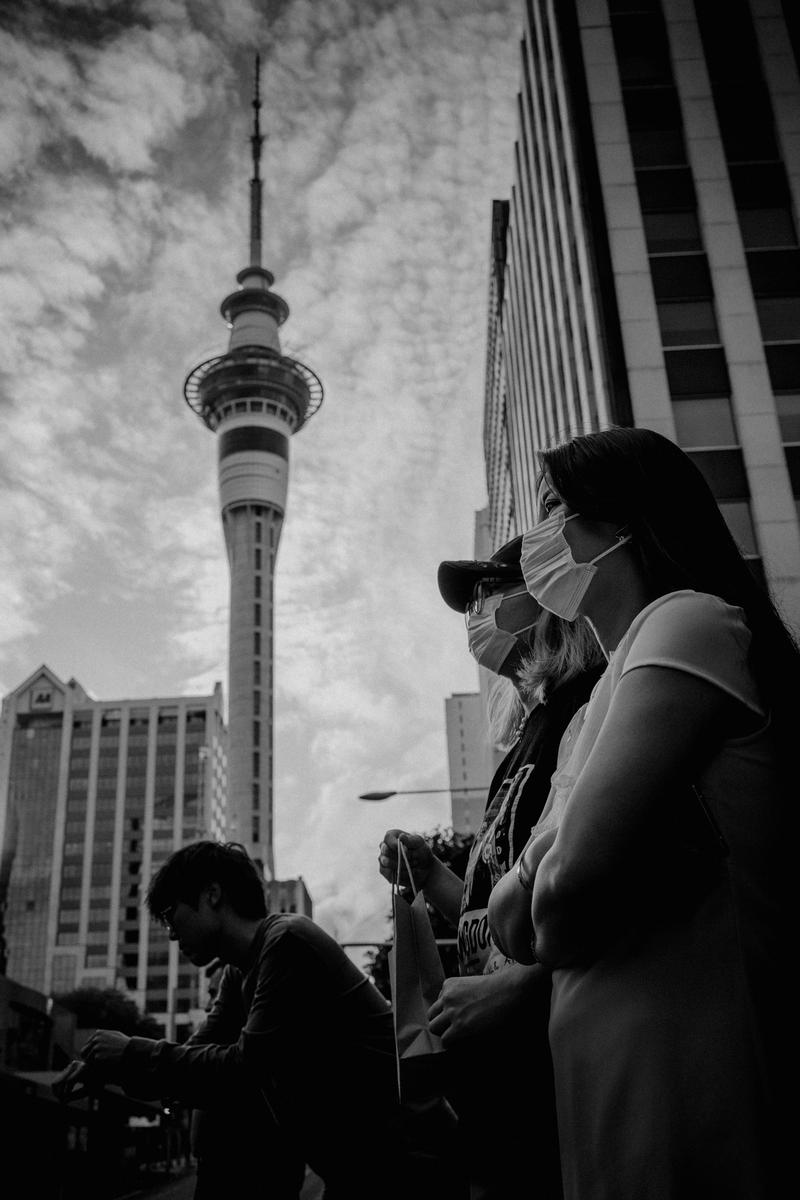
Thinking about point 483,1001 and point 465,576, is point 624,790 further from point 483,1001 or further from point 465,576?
point 465,576

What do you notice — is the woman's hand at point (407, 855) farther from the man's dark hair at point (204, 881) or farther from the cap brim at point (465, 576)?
the man's dark hair at point (204, 881)

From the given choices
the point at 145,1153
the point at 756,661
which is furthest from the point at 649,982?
the point at 145,1153

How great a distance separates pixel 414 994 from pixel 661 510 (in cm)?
120

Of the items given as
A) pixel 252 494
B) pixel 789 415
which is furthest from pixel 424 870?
pixel 252 494

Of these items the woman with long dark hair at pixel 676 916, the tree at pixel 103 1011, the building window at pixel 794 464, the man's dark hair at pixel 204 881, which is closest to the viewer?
the woman with long dark hair at pixel 676 916

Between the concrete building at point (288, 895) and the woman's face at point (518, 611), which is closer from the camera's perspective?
the woman's face at point (518, 611)

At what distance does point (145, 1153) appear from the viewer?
2831 cm

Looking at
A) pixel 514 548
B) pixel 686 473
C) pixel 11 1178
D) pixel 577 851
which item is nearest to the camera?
pixel 577 851

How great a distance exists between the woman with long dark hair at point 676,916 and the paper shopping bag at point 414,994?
595 millimetres

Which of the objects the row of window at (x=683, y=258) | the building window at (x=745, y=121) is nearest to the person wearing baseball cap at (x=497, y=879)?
the row of window at (x=683, y=258)

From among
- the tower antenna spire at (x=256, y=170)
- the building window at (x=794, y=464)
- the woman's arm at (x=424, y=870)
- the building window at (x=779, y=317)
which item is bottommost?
the woman's arm at (x=424, y=870)

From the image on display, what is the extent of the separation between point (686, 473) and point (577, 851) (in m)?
0.77

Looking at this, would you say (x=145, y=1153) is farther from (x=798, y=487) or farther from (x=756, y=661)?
(x=756, y=661)

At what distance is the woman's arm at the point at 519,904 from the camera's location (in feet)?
5.06
